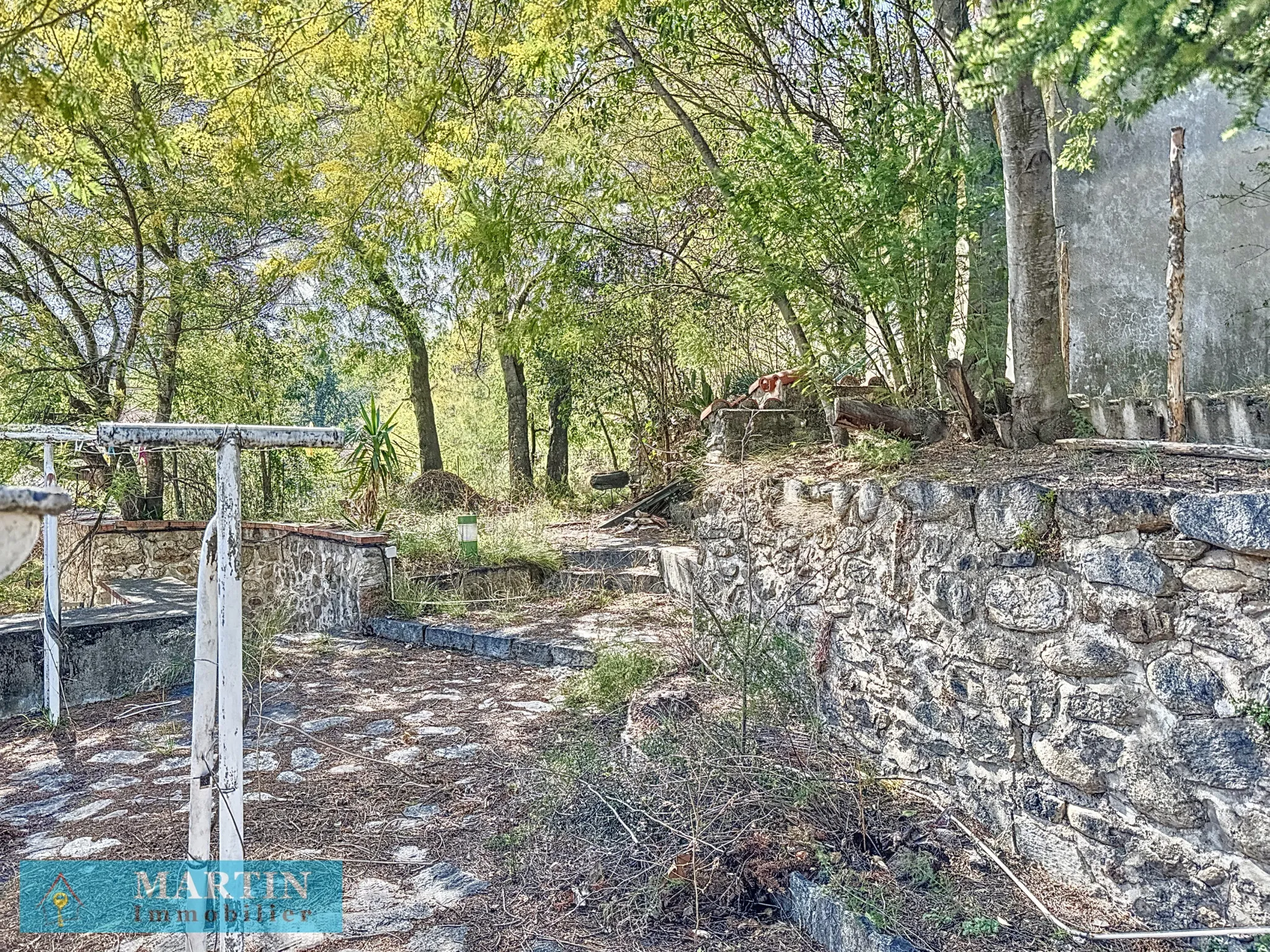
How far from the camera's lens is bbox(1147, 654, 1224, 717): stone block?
217 centimetres

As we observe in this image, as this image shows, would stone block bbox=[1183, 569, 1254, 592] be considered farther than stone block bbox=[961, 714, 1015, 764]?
No

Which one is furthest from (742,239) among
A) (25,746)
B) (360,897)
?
(25,746)

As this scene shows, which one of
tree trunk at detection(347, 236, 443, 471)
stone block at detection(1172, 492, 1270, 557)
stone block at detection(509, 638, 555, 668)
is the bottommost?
stone block at detection(509, 638, 555, 668)

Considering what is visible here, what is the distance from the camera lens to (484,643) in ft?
20.9

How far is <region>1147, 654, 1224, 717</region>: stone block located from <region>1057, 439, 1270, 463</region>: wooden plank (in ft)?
2.32

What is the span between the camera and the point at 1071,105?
3.79 metres

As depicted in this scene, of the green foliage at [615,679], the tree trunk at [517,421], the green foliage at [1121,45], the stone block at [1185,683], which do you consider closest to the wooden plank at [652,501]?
the tree trunk at [517,421]

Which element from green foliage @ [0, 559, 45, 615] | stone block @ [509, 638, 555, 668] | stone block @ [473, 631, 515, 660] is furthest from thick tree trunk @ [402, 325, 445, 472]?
stone block @ [509, 638, 555, 668]

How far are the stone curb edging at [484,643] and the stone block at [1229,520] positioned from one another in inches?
146

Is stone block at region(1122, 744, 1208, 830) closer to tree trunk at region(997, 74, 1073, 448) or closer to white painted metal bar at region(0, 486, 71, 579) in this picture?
tree trunk at region(997, 74, 1073, 448)

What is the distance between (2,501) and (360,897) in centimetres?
250

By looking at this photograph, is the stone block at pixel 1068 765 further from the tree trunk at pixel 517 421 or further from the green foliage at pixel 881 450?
the tree trunk at pixel 517 421

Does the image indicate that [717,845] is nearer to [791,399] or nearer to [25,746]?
[791,399]

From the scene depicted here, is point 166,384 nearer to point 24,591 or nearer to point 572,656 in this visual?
point 24,591
